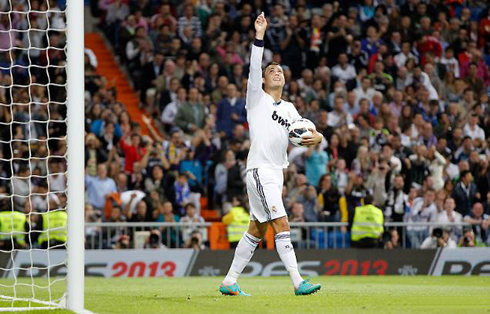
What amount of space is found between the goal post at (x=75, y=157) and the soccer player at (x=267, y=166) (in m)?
2.23

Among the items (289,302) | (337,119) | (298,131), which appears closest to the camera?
(289,302)

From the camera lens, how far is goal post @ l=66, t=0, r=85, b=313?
28.9 feet

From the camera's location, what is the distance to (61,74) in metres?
21.8

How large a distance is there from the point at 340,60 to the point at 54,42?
6.76 meters

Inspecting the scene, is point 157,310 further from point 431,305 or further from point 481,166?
point 481,166

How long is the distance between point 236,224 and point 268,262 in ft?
3.02

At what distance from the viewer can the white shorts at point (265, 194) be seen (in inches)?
420

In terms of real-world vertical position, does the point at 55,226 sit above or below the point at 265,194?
below

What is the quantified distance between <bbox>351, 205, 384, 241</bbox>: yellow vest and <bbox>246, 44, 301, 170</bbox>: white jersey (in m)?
8.32

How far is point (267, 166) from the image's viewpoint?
10836 mm

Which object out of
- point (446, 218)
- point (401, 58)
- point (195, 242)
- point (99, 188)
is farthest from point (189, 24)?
point (446, 218)

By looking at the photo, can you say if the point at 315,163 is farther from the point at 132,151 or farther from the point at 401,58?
the point at 401,58

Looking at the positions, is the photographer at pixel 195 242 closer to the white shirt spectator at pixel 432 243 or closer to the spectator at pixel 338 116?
the white shirt spectator at pixel 432 243

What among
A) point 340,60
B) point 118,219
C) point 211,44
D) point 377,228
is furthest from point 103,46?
point 377,228
